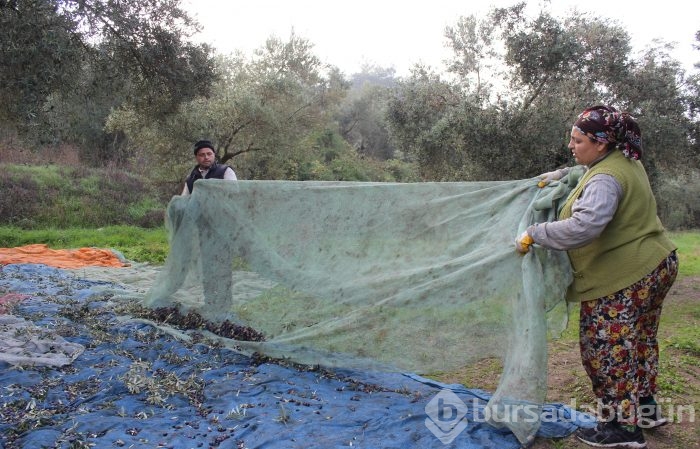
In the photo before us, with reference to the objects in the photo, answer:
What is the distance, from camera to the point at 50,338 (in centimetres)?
459

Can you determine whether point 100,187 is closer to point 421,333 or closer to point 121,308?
point 121,308

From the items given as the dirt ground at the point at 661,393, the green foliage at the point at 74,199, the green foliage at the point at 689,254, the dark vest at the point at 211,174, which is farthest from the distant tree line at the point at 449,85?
the green foliage at the point at 74,199

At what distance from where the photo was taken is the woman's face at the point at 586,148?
10.2 feet

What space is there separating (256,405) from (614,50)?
810 centimetres

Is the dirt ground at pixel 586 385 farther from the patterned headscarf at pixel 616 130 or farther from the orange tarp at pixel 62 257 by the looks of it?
the orange tarp at pixel 62 257

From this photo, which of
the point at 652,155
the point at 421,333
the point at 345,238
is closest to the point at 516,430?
the point at 421,333

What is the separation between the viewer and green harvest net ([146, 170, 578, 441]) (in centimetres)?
334

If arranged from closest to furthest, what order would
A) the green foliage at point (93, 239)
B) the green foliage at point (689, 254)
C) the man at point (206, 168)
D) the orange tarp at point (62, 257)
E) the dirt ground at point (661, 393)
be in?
the dirt ground at point (661, 393) < the man at point (206, 168) < the orange tarp at point (62, 257) < the green foliage at point (689, 254) < the green foliage at point (93, 239)

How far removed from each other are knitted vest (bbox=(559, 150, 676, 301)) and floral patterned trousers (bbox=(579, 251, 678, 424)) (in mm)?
62

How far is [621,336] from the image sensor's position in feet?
9.94

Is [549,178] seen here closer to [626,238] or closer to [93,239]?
[626,238]

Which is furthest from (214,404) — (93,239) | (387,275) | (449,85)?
(93,239)

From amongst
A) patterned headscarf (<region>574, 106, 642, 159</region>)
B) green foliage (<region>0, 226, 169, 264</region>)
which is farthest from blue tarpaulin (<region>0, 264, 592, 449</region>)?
green foliage (<region>0, 226, 169, 264</region>)
